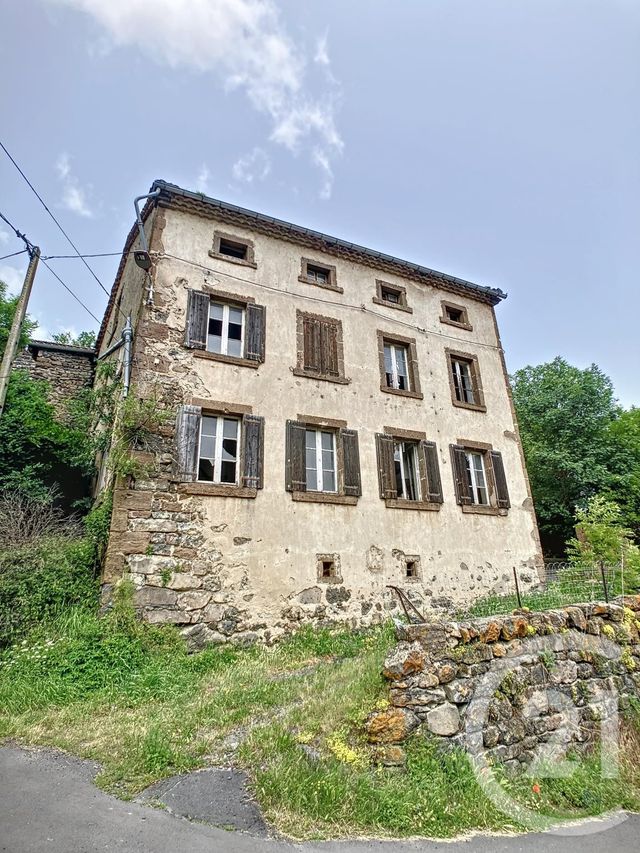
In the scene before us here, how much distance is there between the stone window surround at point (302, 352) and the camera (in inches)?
417

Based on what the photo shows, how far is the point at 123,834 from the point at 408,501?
8.32 meters

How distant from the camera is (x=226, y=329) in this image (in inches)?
409

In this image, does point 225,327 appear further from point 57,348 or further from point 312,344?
point 57,348

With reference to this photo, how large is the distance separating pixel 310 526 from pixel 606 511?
10.0 meters

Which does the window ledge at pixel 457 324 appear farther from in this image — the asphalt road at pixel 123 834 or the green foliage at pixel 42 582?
the asphalt road at pixel 123 834

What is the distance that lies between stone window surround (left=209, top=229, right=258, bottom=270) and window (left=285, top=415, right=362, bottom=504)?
4.23 metres

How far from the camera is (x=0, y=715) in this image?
521 centimetres

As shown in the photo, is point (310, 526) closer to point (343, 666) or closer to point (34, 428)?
point (343, 666)

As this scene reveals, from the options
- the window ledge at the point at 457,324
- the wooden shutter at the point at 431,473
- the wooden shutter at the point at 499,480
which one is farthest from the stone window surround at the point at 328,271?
the wooden shutter at the point at 499,480

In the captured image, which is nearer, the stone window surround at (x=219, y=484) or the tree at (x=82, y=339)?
the stone window surround at (x=219, y=484)

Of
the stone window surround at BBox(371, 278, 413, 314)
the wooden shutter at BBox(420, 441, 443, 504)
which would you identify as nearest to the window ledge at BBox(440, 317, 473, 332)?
the stone window surround at BBox(371, 278, 413, 314)

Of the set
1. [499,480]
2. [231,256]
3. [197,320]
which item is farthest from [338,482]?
[231,256]

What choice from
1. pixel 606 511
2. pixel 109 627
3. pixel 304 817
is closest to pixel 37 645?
pixel 109 627

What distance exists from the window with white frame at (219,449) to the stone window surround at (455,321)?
25.7ft
